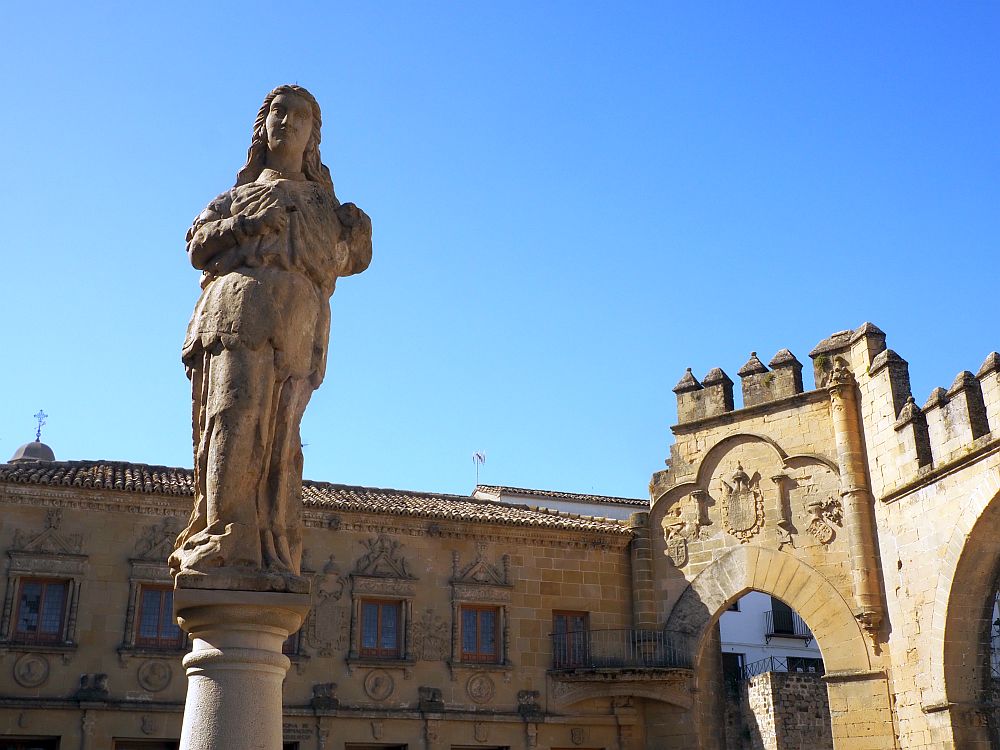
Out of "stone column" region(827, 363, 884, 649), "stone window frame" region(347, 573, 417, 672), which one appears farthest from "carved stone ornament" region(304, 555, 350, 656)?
"stone column" region(827, 363, 884, 649)

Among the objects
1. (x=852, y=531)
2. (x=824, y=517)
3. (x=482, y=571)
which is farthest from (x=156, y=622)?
(x=852, y=531)

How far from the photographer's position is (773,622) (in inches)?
1120

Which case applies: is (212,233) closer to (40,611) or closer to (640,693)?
(40,611)

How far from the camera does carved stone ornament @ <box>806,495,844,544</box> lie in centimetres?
1692

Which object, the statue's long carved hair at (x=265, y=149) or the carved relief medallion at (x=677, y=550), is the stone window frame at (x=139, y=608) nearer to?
the carved relief medallion at (x=677, y=550)

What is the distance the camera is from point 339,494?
60.5 feet

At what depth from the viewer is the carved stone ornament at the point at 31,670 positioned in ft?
49.6

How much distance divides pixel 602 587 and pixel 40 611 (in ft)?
29.3

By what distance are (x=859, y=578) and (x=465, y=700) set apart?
250 inches

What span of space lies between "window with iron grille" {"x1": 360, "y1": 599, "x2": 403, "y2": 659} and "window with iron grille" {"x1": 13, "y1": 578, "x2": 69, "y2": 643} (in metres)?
4.43

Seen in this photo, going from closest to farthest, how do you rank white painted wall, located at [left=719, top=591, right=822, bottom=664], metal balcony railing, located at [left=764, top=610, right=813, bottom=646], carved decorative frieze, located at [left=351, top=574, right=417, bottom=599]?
carved decorative frieze, located at [left=351, top=574, right=417, bottom=599], white painted wall, located at [left=719, top=591, right=822, bottom=664], metal balcony railing, located at [left=764, top=610, right=813, bottom=646]

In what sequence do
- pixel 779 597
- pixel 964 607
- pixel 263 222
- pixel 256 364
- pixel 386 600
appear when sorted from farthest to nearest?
1. pixel 386 600
2. pixel 779 597
3. pixel 964 607
4. pixel 263 222
5. pixel 256 364

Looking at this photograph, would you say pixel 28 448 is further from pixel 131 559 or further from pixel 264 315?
pixel 264 315

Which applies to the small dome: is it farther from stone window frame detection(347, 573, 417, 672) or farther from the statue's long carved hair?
the statue's long carved hair
